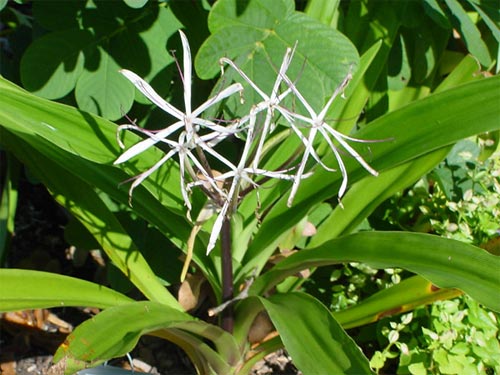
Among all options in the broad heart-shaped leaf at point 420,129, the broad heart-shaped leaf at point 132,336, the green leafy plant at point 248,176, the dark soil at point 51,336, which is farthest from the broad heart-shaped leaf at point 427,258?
the dark soil at point 51,336

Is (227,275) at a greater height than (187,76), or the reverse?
(187,76)

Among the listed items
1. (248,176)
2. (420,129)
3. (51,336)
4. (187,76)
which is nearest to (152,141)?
(187,76)

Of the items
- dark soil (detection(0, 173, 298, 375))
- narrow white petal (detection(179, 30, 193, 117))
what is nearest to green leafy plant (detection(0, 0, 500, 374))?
narrow white petal (detection(179, 30, 193, 117))

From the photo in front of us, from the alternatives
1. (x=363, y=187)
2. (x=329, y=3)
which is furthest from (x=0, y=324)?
(x=329, y=3)

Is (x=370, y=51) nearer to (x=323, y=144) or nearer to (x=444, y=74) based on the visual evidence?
(x=323, y=144)

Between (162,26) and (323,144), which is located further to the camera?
(323,144)

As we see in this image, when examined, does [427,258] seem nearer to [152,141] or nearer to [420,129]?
[420,129]

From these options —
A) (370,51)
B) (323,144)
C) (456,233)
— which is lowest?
(456,233)
